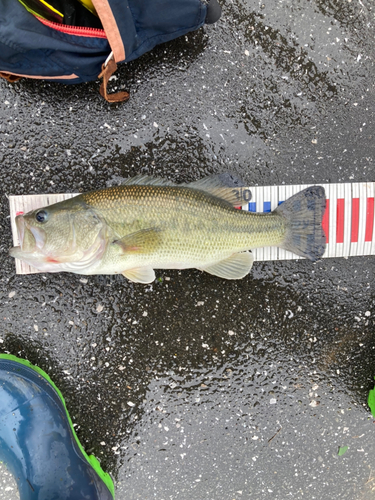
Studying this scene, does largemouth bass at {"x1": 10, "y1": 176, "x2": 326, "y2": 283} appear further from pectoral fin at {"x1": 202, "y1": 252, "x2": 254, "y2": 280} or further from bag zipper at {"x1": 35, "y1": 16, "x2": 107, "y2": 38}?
bag zipper at {"x1": 35, "y1": 16, "x2": 107, "y2": 38}

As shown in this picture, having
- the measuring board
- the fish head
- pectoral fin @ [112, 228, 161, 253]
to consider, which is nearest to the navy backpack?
the fish head

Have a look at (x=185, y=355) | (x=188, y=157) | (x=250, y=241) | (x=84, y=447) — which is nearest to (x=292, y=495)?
(x=185, y=355)

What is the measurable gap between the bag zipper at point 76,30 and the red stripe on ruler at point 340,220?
1.91 meters

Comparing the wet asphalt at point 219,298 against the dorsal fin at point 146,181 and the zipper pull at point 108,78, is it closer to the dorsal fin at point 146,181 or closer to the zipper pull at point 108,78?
the zipper pull at point 108,78

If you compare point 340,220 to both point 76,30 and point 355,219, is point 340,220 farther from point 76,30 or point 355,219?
point 76,30

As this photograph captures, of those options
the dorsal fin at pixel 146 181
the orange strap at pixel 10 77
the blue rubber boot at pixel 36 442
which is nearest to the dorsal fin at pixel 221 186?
the dorsal fin at pixel 146 181

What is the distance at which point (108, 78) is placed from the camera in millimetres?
1959

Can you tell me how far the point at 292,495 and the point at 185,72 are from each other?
133 inches

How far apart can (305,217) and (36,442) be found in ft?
8.13

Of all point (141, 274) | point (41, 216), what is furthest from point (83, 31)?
point (141, 274)

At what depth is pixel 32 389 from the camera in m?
2.27

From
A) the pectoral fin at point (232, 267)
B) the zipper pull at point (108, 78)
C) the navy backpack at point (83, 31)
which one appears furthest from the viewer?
the pectoral fin at point (232, 267)

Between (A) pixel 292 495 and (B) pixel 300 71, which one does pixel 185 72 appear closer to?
(B) pixel 300 71

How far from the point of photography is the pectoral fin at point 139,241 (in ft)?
5.90
